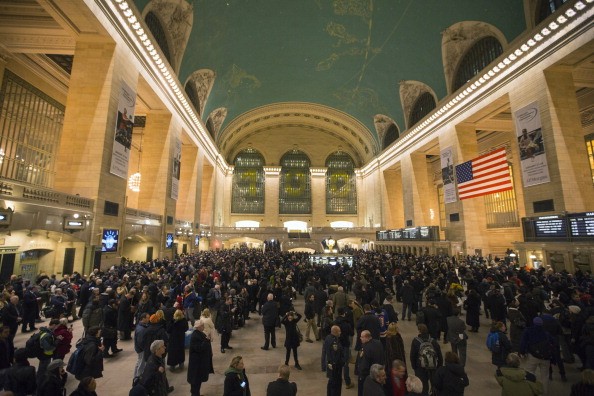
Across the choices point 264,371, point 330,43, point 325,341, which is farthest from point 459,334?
point 330,43

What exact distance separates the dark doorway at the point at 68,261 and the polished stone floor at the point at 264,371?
17.0 ft

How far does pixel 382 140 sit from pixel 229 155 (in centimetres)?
2039

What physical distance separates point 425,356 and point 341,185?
1555 inches

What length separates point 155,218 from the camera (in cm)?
1742

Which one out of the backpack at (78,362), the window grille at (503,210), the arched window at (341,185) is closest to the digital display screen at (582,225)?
the window grille at (503,210)

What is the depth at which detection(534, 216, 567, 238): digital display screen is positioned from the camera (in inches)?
504

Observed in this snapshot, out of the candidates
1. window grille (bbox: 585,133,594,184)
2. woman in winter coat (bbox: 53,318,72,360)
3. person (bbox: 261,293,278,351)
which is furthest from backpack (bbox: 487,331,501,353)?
window grille (bbox: 585,133,594,184)

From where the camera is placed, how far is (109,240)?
12367mm

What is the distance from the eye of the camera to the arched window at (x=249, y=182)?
136 feet

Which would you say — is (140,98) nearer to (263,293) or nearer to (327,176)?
(263,293)

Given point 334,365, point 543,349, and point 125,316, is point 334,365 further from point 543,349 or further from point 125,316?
point 125,316

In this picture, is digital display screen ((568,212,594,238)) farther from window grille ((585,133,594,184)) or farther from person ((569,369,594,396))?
person ((569,369,594,396))

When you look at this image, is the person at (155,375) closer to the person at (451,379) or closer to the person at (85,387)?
the person at (85,387)

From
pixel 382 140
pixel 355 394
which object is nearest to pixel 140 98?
pixel 355 394
